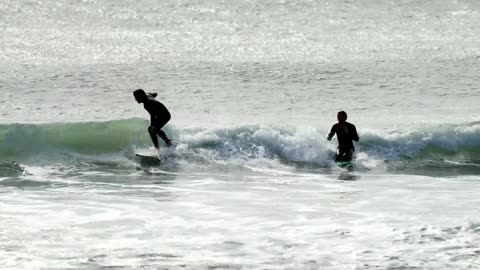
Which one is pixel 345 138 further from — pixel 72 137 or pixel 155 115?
pixel 72 137

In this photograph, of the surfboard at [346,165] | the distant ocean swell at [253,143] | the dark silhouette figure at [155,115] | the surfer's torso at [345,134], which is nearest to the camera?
the surfer's torso at [345,134]

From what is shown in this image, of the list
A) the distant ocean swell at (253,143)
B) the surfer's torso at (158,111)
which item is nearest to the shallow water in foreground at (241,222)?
the surfer's torso at (158,111)

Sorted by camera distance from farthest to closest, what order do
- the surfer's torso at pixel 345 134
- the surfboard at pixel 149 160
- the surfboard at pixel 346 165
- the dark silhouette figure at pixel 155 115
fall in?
the surfboard at pixel 149 160, the surfboard at pixel 346 165, the dark silhouette figure at pixel 155 115, the surfer's torso at pixel 345 134

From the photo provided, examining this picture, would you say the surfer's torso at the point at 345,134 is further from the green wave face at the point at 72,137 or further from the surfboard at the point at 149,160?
the green wave face at the point at 72,137

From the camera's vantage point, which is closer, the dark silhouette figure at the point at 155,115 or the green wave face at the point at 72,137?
the dark silhouette figure at the point at 155,115

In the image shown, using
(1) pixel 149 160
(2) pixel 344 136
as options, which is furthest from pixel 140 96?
(2) pixel 344 136

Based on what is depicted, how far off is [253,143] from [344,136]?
2160 millimetres

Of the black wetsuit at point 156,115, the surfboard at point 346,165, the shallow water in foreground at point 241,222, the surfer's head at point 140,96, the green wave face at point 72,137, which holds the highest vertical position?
the surfer's head at point 140,96

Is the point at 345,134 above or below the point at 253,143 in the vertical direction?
above

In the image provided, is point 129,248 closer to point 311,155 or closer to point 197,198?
point 197,198

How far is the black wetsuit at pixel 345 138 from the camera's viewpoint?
649 inches

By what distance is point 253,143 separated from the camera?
59.5ft

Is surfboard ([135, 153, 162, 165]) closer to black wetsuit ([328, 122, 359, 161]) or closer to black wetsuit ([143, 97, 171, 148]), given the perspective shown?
black wetsuit ([143, 97, 171, 148])

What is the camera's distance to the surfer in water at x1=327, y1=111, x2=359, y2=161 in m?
16.5
